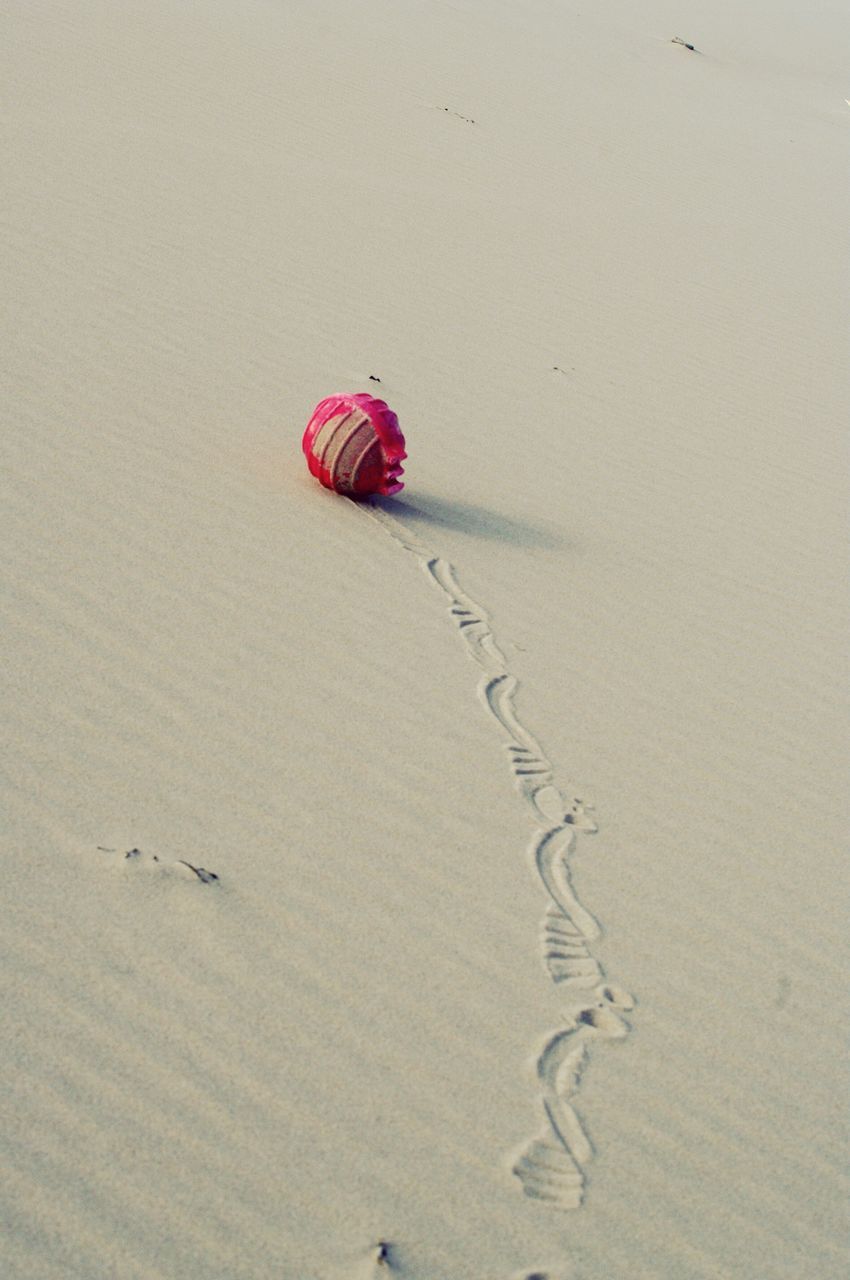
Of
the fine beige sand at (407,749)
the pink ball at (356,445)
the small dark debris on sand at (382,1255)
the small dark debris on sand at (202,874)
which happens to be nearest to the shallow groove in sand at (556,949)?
the fine beige sand at (407,749)

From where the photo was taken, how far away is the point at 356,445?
5117mm

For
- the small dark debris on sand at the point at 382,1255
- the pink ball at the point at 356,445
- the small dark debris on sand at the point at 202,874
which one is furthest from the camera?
the pink ball at the point at 356,445

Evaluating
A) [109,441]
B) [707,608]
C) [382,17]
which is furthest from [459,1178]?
[382,17]

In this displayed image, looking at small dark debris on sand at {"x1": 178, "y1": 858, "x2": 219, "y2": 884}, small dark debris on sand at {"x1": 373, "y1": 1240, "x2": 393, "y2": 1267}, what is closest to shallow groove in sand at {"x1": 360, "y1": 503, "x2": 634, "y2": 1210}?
small dark debris on sand at {"x1": 373, "y1": 1240, "x2": 393, "y2": 1267}

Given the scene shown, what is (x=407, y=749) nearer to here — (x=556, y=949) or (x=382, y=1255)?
(x=556, y=949)

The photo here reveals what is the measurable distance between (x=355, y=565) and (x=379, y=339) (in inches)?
94.0

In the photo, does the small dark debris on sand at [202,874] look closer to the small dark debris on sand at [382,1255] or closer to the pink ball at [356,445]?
the small dark debris on sand at [382,1255]

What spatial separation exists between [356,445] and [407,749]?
5.11 ft

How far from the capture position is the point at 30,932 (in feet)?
9.70

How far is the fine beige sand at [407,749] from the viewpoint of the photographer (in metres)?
2.66

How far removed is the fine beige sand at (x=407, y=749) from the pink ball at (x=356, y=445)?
137 mm

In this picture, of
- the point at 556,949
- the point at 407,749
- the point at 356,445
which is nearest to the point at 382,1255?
the point at 556,949

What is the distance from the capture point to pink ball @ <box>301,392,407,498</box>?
5.08 meters

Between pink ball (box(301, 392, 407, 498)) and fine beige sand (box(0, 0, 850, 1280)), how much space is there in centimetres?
14
